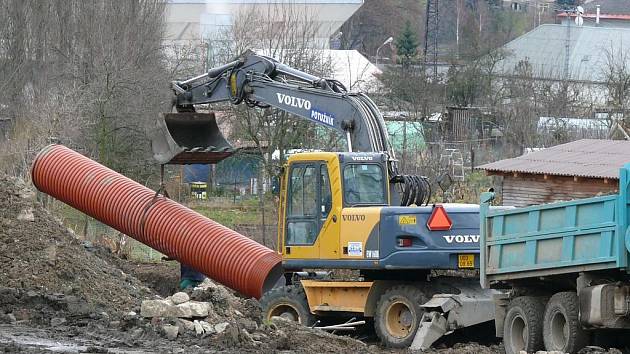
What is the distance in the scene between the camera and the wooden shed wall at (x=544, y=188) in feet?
91.9

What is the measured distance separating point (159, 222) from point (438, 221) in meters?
3.99

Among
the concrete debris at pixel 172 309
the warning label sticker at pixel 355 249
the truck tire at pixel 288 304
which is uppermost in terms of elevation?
the warning label sticker at pixel 355 249

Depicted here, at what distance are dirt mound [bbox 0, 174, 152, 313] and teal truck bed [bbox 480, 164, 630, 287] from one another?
13.7ft

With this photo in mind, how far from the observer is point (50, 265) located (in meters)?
15.3

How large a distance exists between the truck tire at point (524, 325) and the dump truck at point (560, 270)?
0.01 meters

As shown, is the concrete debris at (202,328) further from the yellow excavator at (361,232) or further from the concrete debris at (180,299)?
the yellow excavator at (361,232)

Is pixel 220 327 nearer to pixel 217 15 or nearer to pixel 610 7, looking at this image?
pixel 217 15

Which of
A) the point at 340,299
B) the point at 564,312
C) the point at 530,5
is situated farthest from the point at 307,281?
the point at 530,5

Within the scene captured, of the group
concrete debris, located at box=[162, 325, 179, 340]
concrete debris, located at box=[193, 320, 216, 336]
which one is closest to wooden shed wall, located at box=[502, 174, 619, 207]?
concrete debris, located at box=[193, 320, 216, 336]

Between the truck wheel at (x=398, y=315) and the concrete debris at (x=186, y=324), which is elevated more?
the concrete debris at (x=186, y=324)

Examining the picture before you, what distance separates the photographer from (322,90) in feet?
58.9

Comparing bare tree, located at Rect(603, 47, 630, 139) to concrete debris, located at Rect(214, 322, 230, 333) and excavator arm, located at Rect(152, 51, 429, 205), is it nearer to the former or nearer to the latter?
excavator arm, located at Rect(152, 51, 429, 205)

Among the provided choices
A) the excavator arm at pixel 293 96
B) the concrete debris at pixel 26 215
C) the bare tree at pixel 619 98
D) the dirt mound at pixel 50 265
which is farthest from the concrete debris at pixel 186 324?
the bare tree at pixel 619 98

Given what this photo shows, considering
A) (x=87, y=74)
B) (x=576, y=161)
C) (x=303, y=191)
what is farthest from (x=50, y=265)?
(x=87, y=74)
